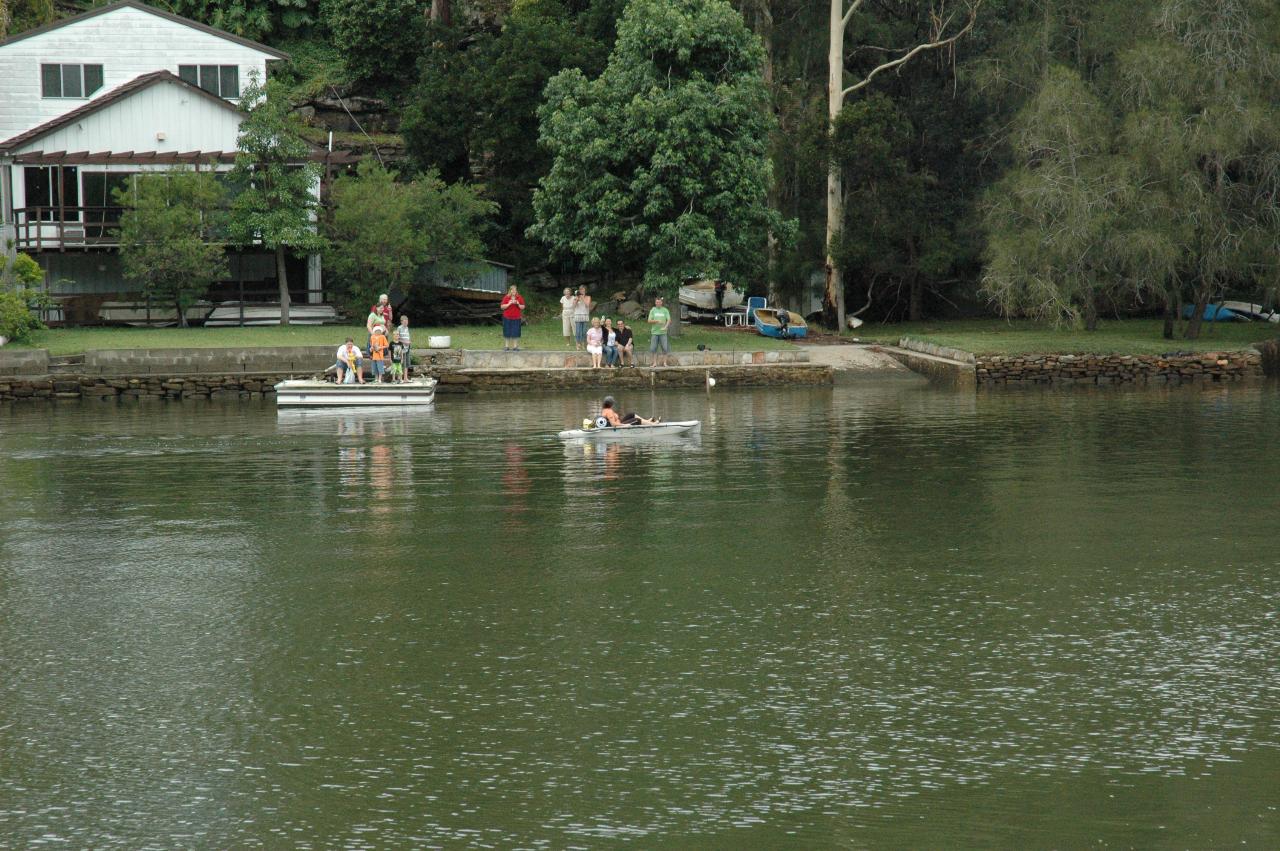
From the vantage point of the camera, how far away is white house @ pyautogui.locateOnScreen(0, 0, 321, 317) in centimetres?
5262

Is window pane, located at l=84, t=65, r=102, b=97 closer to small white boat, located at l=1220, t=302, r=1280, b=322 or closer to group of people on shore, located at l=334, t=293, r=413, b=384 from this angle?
group of people on shore, located at l=334, t=293, r=413, b=384

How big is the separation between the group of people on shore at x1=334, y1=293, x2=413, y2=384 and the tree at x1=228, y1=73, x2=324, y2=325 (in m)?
10.2

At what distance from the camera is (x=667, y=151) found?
47.9 meters

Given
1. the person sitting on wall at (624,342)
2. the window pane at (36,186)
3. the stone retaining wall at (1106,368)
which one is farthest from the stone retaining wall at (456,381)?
the window pane at (36,186)

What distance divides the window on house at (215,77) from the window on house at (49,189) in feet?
20.7

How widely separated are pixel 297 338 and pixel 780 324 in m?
18.8

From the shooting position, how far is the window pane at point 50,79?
184 ft

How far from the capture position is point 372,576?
1850cm

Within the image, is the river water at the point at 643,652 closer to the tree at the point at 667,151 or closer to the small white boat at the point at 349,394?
the small white boat at the point at 349,394

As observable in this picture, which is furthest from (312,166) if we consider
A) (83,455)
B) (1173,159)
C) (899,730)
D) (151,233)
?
(899,730)

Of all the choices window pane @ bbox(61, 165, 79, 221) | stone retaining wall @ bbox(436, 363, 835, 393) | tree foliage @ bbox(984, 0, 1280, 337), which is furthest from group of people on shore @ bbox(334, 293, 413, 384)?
tree foliage @ bbox(984, 0, 1280, 337)

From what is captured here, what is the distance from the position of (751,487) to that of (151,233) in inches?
1238

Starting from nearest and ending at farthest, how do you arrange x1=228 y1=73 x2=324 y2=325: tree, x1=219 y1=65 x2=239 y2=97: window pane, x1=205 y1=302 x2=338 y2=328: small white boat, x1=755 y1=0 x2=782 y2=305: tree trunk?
x1=228 y1=73 x2=324 y2=325: tree < x1=205 y1=302 x2=338 y2=328: small white boat < x1=219 y1=65 x2=239 y2=97: window pane < x1=755 y1=0 x2=782 y2=305: tree trunk

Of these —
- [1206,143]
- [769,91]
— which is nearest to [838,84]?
[769,91]
